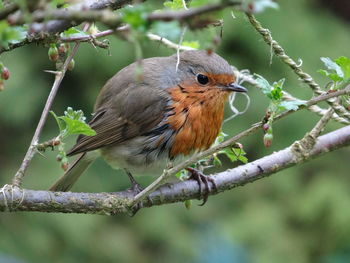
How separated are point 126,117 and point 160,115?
0.76ft

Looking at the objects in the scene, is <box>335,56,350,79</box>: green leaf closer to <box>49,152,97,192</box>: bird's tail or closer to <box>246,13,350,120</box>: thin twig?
<box>246,13,350,120</box>: thin twig

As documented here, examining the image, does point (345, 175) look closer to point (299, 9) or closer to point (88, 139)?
point (299, 9)

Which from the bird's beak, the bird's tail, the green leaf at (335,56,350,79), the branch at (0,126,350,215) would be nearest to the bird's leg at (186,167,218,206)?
the branch at (0,126,350,215)

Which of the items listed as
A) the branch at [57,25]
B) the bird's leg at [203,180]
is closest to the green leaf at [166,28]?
the branch at [57,25]

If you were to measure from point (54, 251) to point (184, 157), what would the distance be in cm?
274

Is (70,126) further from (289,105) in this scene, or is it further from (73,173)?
(73,173)

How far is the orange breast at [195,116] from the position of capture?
2771 millimetres

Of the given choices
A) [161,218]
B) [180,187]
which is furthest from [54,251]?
[180,187]

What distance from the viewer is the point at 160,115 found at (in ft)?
9.41

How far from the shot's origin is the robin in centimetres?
280

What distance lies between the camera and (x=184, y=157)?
280cm

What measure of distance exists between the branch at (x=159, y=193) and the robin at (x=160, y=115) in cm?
35

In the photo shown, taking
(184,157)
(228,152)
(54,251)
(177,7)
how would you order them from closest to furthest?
(177,7) < (228,152) < (184,157) < (54,251)

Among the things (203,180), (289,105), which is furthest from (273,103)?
(203,180)
